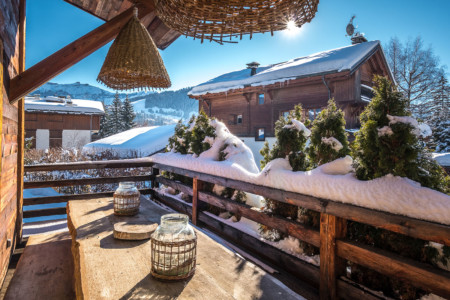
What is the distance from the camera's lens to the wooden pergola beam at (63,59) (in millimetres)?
2416

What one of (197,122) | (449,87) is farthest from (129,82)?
(449,87)

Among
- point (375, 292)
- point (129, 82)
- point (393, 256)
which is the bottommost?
point (375, 292)

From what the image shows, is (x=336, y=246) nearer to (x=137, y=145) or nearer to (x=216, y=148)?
(x=216, y=148)

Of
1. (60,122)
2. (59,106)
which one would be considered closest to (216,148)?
(59,106)

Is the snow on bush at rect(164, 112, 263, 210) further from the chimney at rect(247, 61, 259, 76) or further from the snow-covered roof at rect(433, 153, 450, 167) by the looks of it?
the chimney at rect(247, 61, 259, 76)

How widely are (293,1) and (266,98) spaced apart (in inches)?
503

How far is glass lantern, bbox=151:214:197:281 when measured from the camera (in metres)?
1.22

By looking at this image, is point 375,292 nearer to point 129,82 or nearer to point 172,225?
point 172,225

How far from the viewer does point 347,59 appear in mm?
10938

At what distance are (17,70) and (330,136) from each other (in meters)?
3.13

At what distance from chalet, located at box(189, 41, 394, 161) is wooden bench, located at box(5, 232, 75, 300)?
1073cm

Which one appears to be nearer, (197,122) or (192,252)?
Answer: (192,252)

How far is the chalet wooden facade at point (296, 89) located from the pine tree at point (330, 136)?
30.4 ft

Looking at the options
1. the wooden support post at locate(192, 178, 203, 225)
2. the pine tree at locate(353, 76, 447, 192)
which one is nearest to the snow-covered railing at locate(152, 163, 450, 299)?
the pine tree at locate(353, 76, 447, 192)
